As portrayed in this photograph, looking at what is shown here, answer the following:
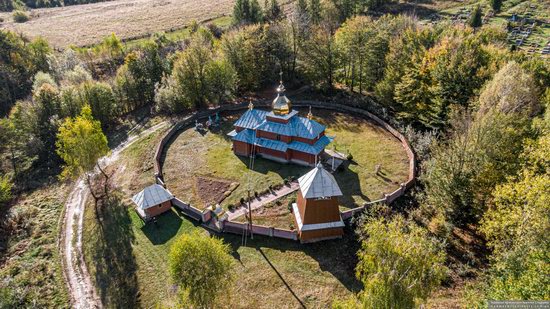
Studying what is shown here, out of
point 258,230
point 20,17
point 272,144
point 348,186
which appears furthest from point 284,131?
point 20,17

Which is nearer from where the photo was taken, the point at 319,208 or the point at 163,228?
the point at 319,208

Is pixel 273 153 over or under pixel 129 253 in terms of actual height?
over

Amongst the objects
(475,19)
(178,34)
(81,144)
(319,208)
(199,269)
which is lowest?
(319,208)

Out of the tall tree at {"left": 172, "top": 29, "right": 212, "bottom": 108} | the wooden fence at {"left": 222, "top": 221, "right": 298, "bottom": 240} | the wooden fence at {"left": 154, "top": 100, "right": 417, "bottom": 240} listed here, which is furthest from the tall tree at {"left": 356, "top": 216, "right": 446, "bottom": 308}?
the tall tree at {"left": 172, "top": 29, "right": 212, "bottom": 108}

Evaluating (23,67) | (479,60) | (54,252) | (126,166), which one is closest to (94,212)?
(54,252)

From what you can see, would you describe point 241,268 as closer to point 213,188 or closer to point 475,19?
point 213,188

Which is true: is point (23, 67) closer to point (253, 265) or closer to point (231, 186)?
point (231, 186)

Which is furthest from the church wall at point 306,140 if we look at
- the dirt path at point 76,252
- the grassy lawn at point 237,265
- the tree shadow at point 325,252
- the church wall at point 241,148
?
the dirt path at point 76,252
